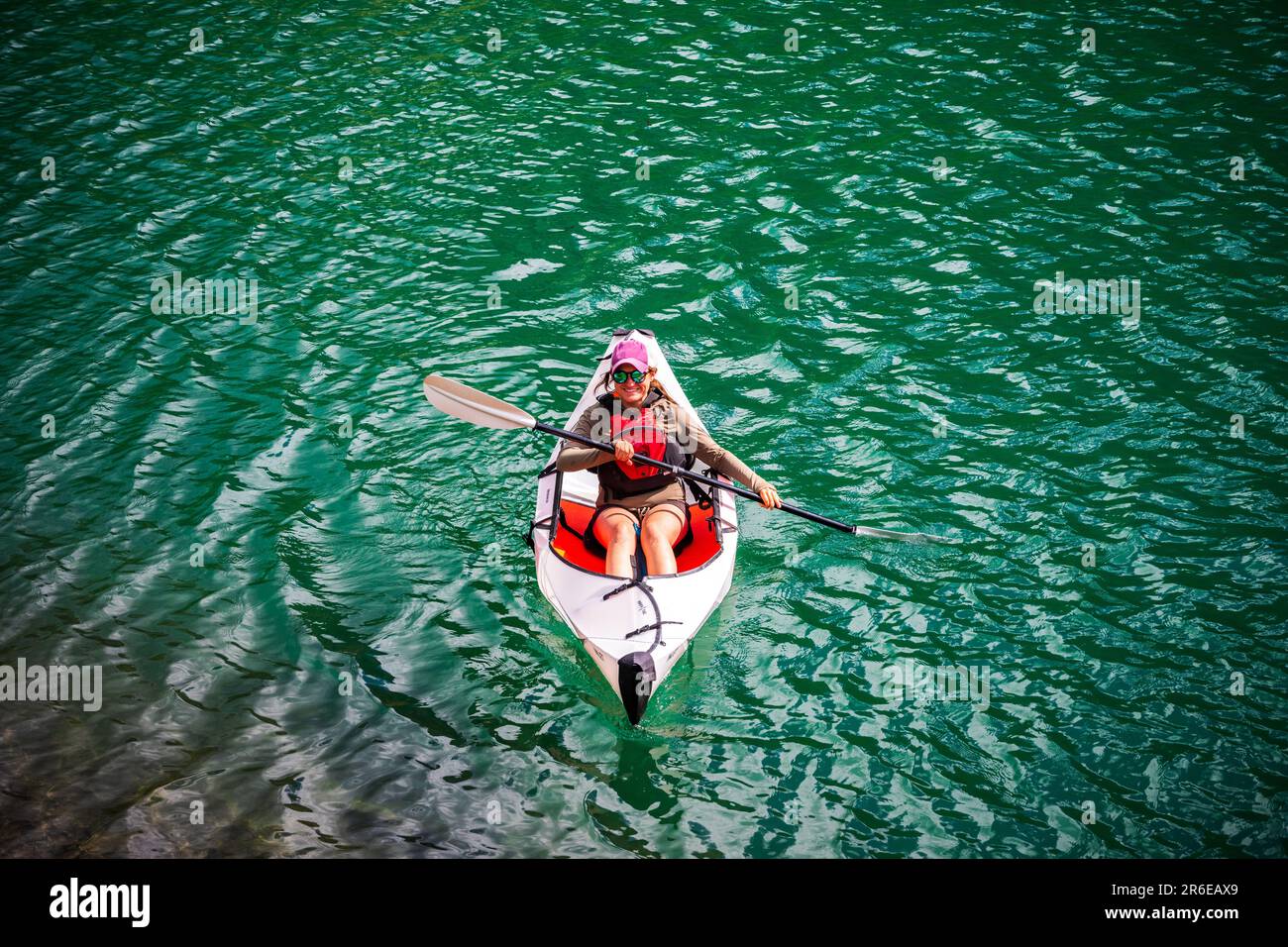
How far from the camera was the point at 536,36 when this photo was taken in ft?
52.7

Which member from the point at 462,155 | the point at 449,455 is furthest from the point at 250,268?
the point at 449,455

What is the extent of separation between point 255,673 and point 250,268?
5.90 metres

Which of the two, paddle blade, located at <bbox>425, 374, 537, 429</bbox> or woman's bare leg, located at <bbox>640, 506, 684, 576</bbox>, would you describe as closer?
woman's bare leg, located at <bbox>640, 506, 684, 576</bbox>

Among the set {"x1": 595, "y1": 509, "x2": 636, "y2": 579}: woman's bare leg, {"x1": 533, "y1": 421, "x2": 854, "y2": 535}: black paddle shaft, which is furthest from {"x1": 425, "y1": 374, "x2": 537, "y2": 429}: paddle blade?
{"x1": 595, "y1": 509, "x2": 636, "y2": 579}: woman's bare leg

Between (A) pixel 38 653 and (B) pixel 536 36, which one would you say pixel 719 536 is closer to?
(A) pixel 38 653

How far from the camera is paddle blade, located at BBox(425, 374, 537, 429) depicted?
8.11 m

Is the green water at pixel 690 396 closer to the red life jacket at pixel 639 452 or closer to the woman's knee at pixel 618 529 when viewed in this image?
the woman's knee at pixel 618 529

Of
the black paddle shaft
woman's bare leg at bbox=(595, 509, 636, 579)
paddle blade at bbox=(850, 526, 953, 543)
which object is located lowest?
paddle blade at bbox=(850, 526, 953, 543)

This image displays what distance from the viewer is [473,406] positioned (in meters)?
8.23

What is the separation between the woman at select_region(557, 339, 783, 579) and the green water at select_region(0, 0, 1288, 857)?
32.6 inches

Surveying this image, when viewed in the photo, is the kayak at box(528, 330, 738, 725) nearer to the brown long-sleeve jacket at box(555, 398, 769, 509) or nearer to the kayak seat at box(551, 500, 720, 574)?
the kayak seat at box(551, 500, 720, 574)

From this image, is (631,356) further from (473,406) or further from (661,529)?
(473,406)

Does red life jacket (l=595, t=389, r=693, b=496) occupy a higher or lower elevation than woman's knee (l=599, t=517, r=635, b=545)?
higher
